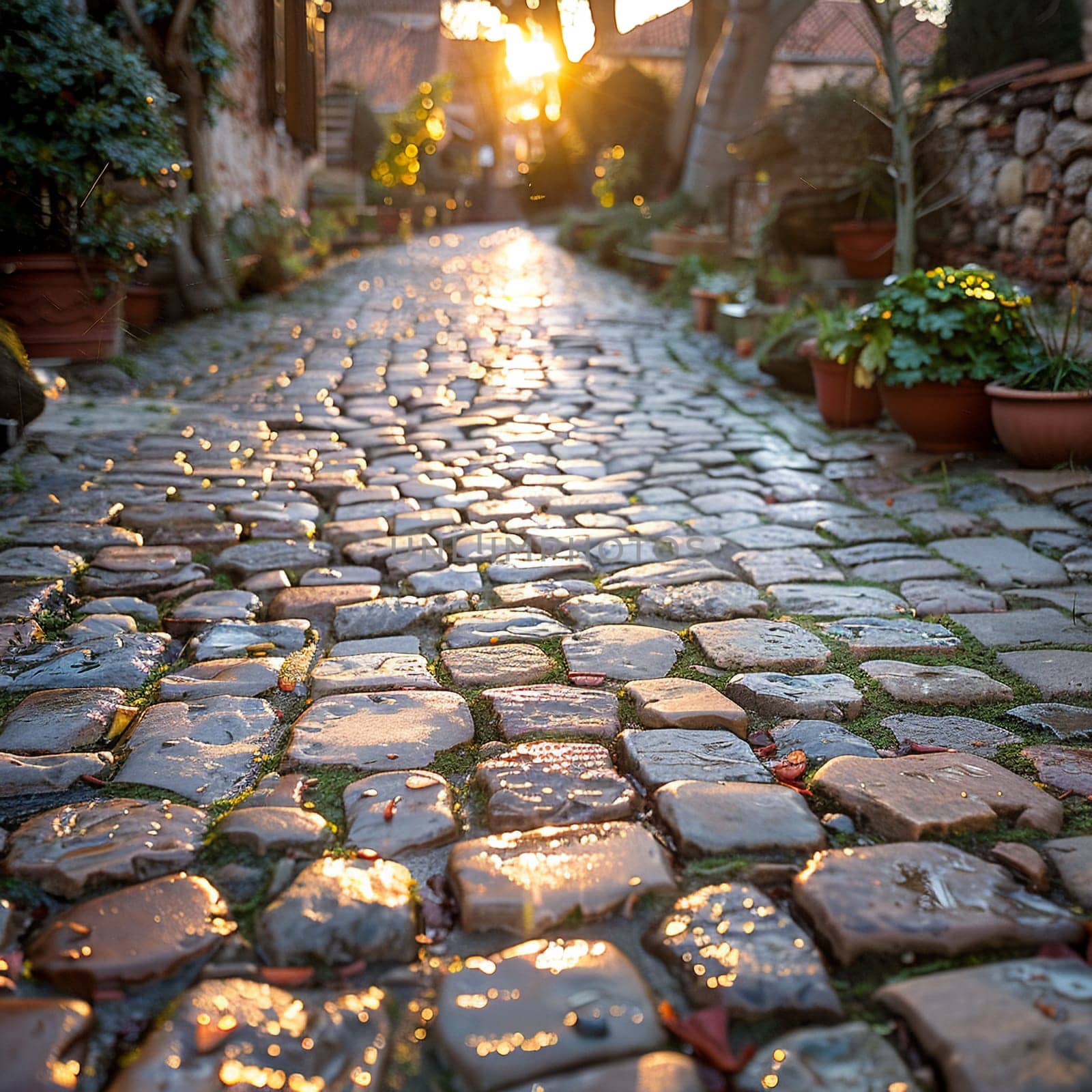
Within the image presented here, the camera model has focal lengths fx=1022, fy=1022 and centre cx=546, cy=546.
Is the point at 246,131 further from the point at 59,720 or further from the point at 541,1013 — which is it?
the point at 541,1013

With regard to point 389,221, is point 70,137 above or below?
below

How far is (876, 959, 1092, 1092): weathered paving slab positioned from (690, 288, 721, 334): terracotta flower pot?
7.73 metres

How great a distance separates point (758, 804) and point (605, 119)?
20.2 metres

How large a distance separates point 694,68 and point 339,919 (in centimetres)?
1600

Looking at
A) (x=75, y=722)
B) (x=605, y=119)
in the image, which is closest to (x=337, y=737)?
(x=75, y=722)

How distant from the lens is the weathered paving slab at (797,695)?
225cm

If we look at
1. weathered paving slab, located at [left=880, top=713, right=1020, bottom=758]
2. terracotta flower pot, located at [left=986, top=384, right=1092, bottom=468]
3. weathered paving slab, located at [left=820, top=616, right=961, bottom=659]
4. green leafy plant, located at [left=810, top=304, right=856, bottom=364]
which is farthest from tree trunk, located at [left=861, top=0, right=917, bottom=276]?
weathered paving slab, located at [left=880, top=713, right=1020, bottom=758]

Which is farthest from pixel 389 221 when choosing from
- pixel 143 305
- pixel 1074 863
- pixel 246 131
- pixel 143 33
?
pixel 1074 863

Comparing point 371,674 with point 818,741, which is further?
point 371,674

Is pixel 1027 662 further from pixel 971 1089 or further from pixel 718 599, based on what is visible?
pixel 971 1089

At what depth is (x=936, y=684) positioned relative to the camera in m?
2.38

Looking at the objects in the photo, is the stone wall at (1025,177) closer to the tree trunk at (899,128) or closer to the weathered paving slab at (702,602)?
the tree trunk at (899,128)

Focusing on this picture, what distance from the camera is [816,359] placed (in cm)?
526

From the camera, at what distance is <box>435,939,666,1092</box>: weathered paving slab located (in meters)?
1.22
